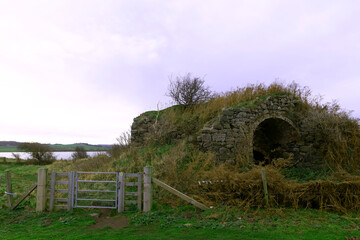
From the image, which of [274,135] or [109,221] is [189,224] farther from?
[274,135]

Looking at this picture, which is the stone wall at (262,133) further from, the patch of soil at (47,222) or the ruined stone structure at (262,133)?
the patch of soil at (47,222)

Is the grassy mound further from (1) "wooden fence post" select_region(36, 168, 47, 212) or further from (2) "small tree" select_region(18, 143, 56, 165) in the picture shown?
(2) "small tree" select_region(18, 143, 56, 165)

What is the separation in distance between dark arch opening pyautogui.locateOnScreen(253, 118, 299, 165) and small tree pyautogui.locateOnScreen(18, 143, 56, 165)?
3137cm

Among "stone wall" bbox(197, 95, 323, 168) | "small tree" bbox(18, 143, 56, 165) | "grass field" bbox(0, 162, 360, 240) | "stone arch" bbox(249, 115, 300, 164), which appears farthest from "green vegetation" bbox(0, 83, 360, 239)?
"small tree" bbox(18, 143, 56, 165)

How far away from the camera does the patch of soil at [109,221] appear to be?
20.3ft

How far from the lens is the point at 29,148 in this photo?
115ft

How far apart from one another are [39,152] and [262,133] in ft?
109

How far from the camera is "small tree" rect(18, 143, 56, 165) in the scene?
3456 cm

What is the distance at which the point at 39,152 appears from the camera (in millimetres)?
34844

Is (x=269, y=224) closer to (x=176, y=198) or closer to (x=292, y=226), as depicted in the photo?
(x=292, y=226)

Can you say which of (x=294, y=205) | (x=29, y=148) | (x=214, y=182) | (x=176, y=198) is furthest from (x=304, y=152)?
(x=29, y=148)

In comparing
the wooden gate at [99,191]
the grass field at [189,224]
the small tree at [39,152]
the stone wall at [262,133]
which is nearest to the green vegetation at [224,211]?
the grass field at [189,224]

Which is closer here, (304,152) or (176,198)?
(176,198)

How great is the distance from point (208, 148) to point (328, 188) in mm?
5184
